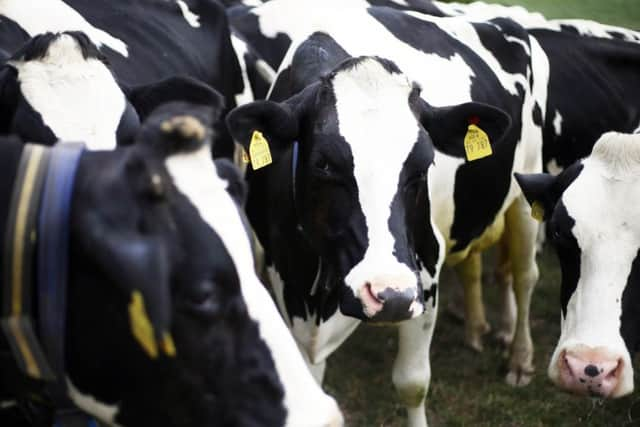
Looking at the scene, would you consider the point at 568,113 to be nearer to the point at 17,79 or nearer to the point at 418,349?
the point at 418,349

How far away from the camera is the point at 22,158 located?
5.84 feet

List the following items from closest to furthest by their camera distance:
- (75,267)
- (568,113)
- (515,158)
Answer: (75,267)
(515,158)
(568,113)

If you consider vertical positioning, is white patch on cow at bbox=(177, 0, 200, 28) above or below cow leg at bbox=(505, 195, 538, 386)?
above

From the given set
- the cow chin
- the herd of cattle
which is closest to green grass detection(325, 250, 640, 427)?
the herd of cattle

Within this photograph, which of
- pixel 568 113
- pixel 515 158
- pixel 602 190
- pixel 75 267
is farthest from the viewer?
pixel 568 113

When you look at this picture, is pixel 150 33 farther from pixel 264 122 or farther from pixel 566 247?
pixel 566 247

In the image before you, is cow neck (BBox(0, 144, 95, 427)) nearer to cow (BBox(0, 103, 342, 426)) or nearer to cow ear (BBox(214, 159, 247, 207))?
cow (BBox(0, 103, 342, 426))

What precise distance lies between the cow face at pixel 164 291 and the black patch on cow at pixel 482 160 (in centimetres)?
255

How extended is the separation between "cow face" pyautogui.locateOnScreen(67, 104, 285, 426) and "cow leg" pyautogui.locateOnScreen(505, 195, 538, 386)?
135 inches

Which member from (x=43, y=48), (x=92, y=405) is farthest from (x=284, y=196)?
(x=92, y=405)

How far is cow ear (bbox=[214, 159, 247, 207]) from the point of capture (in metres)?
2.01

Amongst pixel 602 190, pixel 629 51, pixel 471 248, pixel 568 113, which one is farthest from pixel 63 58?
pixel 629 51

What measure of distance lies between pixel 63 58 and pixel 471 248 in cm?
261

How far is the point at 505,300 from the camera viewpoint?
18.5 feet
